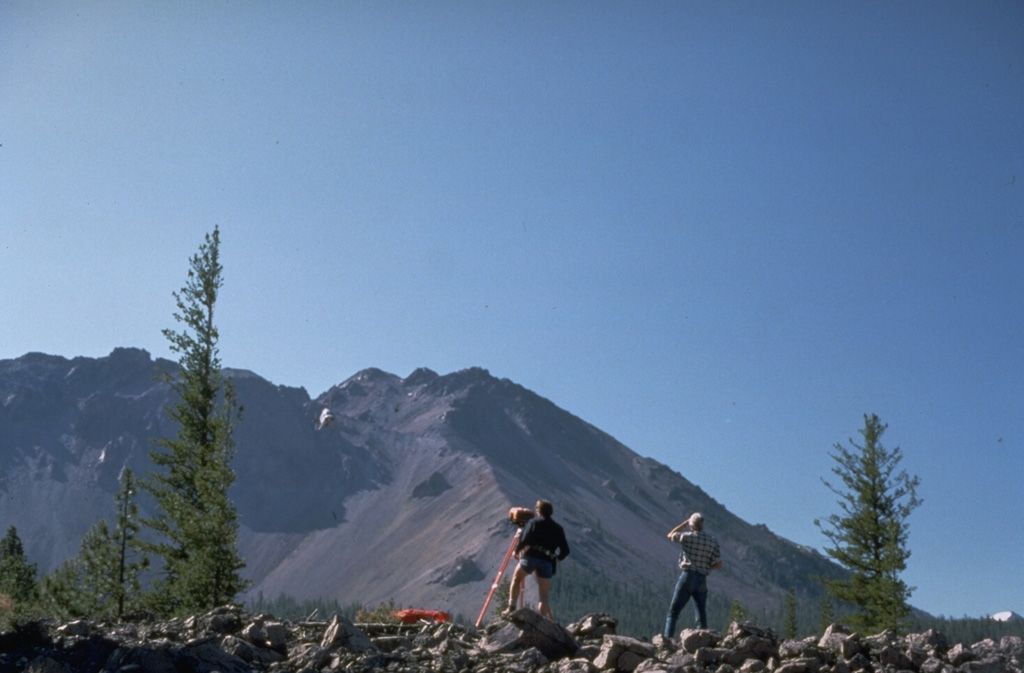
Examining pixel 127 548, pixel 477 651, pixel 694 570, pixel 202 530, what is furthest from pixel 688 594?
pixel 127 548

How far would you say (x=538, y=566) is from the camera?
16.3 metres

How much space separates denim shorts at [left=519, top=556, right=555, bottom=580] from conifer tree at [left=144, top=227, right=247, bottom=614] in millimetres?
12795

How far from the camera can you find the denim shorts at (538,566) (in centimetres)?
1625

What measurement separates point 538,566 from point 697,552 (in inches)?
107

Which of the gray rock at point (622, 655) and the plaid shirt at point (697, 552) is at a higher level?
the plaid shirt at point (697, 552)

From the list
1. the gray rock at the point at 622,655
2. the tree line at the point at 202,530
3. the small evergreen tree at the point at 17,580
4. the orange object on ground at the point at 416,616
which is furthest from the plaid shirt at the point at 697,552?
the small evergreen tree at the point at 17,580

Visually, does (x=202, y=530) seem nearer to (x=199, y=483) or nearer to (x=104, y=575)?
(x=199, y=483)

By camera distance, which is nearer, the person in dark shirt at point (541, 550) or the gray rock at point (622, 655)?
the gray rock at point (622, 655)

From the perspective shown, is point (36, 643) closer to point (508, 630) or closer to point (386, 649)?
point (386, 649)

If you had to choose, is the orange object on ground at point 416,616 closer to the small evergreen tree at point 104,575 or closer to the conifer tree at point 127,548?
the small evergreen tree at point 104,575

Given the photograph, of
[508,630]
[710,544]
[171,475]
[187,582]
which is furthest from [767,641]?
[171,475]

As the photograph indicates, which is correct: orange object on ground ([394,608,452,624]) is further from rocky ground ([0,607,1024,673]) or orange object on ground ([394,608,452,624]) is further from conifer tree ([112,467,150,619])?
conifer tree ([112,467,150,619])

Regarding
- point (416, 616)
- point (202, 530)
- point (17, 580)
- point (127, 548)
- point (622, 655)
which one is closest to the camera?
point (622, 655)

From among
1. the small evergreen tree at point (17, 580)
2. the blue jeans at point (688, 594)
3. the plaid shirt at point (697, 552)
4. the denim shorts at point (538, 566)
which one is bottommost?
the small evergreen tree at point (17, 580)
